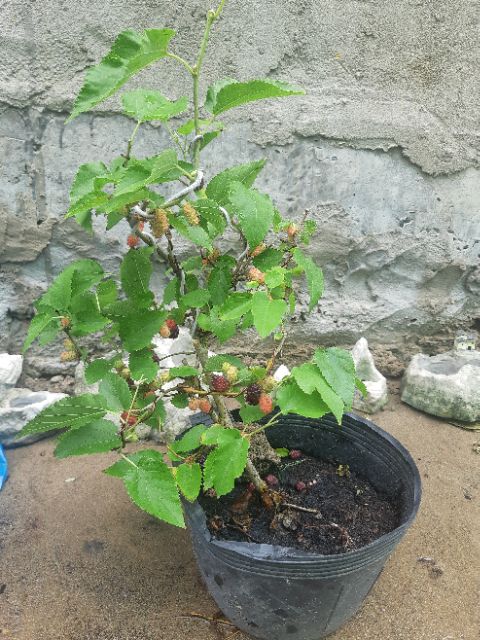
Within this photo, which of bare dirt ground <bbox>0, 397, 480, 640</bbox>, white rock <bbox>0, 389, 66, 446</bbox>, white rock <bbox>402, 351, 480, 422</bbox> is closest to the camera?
bare dirt ground <bbox>0, 397, 480, 640</bbox>

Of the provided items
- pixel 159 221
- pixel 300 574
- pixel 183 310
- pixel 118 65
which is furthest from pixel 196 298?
pixel 300 574

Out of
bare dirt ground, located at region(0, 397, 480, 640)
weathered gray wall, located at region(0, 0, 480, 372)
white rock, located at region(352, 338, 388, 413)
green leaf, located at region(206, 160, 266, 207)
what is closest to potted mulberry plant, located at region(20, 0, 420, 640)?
green leaf, located at region(206, 160, 266, 207)

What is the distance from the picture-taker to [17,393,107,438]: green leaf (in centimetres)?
94

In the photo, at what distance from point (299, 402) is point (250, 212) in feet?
1.06

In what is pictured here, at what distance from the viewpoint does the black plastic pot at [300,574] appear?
Answer: 1.00m

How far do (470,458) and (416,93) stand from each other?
1.13 m

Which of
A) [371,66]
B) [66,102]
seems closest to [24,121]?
[66,102]

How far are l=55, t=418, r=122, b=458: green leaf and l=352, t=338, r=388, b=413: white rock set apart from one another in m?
1.06

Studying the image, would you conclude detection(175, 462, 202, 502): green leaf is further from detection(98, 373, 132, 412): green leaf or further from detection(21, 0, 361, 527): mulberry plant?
detection(98, 373, 132, 412): green leaf

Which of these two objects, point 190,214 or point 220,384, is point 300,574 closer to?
point 220,384

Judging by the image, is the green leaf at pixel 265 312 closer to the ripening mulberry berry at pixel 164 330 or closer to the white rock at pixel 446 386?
the ripening mulberry berry at pixel 164 330

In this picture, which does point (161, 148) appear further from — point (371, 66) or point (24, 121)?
point (371, 66)

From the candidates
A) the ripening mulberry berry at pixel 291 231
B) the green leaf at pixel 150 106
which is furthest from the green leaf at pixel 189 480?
the green leaf at pixel 150 106

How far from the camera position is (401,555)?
1.38 metres
